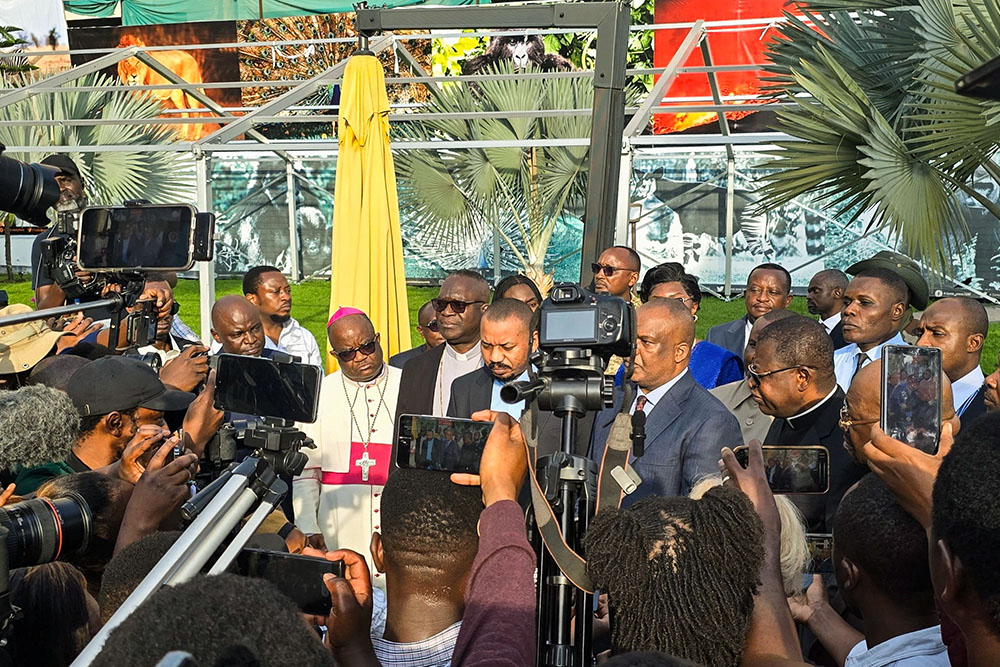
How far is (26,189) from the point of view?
3.22 metres

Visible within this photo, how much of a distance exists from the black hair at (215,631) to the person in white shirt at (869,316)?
4990mm

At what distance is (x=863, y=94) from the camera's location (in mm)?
7152

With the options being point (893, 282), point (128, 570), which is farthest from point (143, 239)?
point (893, 282)

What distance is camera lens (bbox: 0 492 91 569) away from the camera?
2180mm

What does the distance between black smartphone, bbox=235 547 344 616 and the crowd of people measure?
2.9 inches

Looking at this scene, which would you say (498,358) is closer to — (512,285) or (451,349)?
(451,349)

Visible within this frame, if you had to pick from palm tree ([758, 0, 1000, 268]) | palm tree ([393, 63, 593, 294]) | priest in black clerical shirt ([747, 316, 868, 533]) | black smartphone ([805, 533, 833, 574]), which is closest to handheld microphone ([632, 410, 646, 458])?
black smartphone ([805, 533, 833, 574])

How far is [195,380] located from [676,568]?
8.21ft

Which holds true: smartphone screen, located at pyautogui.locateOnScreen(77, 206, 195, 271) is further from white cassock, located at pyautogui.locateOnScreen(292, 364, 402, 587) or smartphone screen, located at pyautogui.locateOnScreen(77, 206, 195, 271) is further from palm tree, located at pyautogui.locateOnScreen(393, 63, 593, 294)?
palm tree, located at pyautogui.locateOnScreen(393, 63, 593, 294)

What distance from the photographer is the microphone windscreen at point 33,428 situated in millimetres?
3033

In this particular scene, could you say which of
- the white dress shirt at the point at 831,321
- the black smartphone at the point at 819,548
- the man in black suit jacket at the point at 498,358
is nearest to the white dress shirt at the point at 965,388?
the white dress shirt at the point at 831,321

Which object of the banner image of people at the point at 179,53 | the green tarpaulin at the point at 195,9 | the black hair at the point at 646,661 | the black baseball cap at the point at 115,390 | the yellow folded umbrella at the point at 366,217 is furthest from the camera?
the banner image of people at the point at 179,53

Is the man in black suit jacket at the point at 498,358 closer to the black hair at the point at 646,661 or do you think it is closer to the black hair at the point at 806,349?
the black hair at the point at 806,349

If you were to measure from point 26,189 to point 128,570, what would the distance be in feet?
4.95
